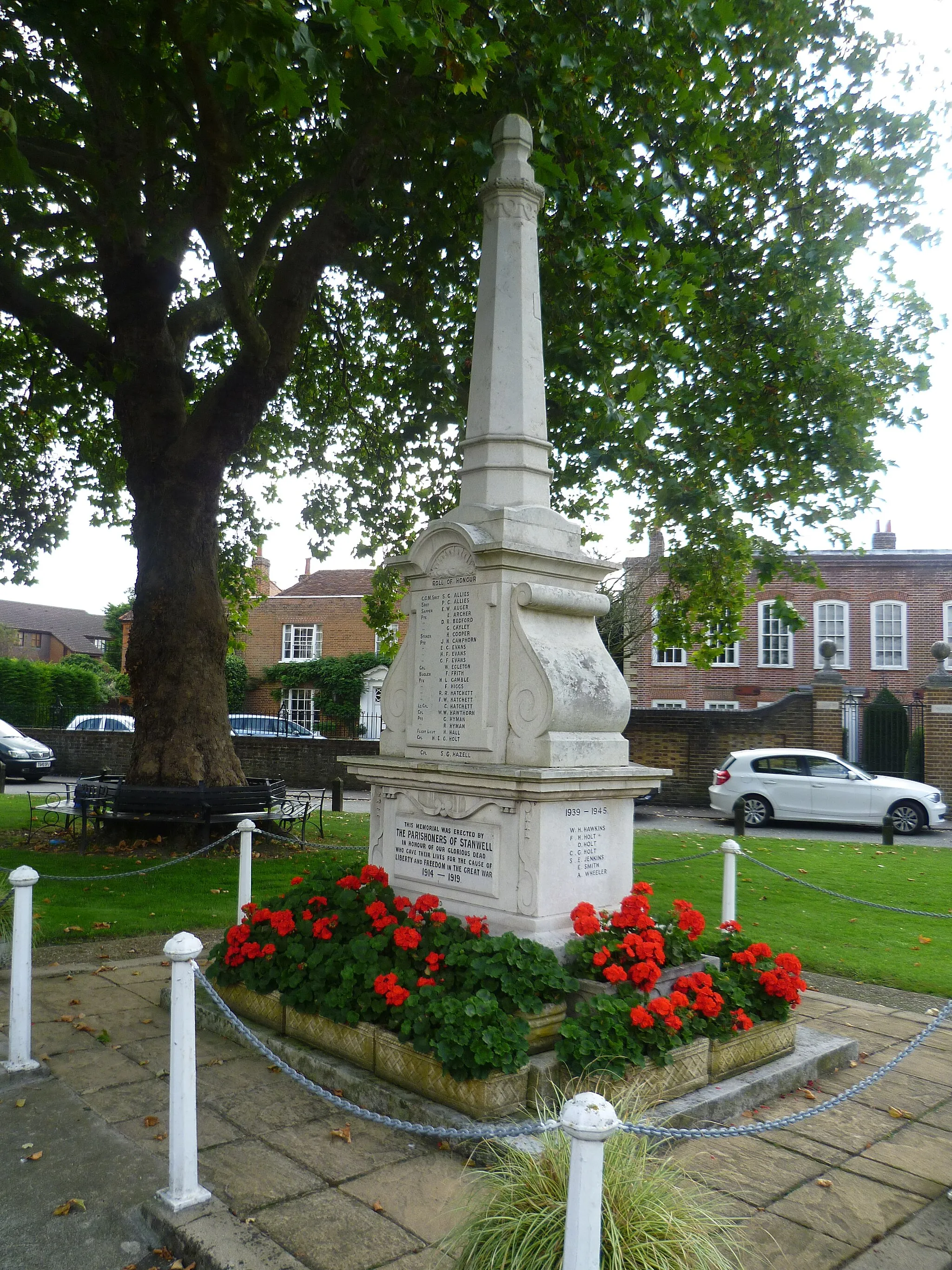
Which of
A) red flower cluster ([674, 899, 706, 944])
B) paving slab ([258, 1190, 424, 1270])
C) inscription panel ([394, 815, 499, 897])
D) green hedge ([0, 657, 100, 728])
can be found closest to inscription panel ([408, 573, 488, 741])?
inscription panel ([394, 815, 499, 897])

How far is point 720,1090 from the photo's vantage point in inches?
186

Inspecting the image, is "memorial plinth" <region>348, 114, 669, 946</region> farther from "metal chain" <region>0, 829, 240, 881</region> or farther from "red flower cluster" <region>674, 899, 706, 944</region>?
"metal chain" <region>0, 829, 240, 881</region>

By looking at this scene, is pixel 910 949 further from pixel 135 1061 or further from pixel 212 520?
pixel 212 520

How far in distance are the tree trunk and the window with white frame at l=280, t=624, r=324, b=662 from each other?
27.4 meters

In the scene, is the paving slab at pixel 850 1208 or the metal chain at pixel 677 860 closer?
the paving slab at pixel 850 1208

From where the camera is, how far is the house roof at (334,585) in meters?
40.5

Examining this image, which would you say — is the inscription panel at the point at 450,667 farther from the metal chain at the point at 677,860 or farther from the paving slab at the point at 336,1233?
the paving slab at the point at 336,1233

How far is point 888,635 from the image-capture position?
3216 centimetres

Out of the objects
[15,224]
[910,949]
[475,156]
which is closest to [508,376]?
[475,156]

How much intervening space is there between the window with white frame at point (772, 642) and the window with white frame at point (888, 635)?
2.70m

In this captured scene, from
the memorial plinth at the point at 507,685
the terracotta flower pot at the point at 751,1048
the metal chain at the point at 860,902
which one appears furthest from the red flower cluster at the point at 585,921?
the metal chain at the point at 860,902

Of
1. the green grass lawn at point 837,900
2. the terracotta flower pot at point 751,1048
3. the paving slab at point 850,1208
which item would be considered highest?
the terracotta flower pot at point 751,1048

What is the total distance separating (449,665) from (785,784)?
14.1m

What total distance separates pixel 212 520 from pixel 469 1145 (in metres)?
9.91
